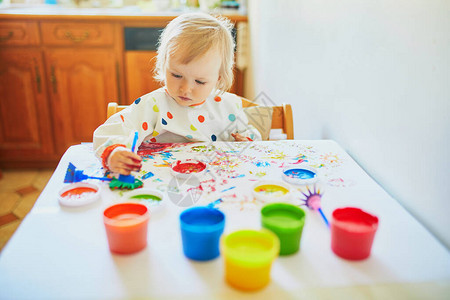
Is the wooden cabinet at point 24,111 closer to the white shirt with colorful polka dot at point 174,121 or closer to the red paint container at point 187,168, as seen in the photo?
the white shirt with colorful polka dot at point 174,121

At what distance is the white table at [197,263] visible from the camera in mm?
479

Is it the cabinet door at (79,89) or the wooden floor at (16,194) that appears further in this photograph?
the cabinet door at (79,89)

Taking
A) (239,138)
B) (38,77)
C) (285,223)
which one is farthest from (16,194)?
(285,223)

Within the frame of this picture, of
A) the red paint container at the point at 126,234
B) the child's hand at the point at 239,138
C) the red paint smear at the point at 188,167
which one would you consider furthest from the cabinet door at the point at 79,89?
the red paint container at the point at 126,234

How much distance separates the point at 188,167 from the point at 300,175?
0.82ft

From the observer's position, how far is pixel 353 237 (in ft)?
1.75

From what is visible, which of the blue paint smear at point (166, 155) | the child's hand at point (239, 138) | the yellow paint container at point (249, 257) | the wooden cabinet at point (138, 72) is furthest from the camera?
the wooden cabinet at point (138, 72)

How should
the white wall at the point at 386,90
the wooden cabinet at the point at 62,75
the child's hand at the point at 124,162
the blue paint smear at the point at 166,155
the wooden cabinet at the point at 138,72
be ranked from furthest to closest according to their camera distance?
1. the wooden cabinet at the point at 138,72
2. the wooden cabinet at the point at 62,75
3. the blue paint smear at the point at 166,155
4. the child's hand at the point at 124,162
5. the white wall at the point at 386,90

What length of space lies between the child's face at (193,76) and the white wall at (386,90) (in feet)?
1.20

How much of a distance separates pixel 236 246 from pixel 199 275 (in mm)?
62

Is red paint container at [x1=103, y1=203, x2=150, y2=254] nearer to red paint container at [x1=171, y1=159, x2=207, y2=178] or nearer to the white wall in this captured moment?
red paint container at [x1=171, y1=159, x2=207, y2=178]

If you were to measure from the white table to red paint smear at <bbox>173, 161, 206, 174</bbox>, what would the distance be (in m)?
0.07

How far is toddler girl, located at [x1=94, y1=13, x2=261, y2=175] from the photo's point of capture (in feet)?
3.10

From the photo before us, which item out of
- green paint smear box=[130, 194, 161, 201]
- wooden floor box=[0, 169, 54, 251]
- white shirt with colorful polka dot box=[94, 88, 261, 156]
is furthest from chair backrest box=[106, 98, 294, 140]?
wooden floor box=[0, 169, 54, 251]
